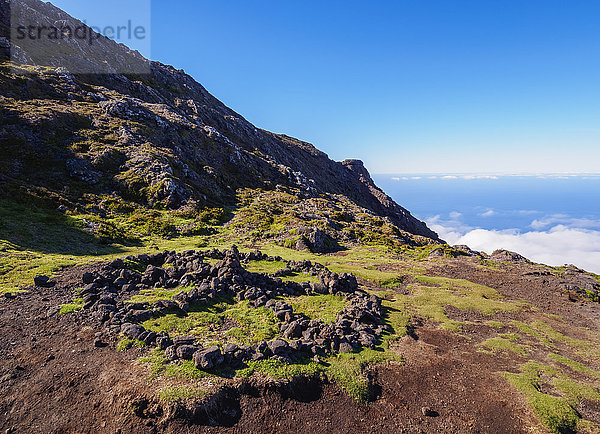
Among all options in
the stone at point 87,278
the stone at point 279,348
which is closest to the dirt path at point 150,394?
the stone at point 279,348

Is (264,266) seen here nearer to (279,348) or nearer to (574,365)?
(279,348)

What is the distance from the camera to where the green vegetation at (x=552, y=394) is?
11.8 metres

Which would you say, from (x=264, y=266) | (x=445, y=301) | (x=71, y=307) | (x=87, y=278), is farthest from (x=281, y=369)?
(x=445, y=301)

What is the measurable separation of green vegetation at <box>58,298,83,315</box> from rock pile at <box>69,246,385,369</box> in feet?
1.44

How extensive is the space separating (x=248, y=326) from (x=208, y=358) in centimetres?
436

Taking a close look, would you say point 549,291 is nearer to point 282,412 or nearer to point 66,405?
point 282,412

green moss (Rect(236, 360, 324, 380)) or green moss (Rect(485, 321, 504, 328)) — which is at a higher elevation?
green moss (Rect(236, 360, 324, 380))

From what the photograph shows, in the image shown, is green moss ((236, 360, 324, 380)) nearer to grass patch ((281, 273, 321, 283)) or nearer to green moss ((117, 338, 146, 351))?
green moss ((117, 338, 146, 351))

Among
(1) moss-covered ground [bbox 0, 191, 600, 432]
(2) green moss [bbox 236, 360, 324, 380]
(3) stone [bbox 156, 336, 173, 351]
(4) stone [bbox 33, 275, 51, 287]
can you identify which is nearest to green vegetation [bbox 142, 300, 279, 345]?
(1) moss-covered ground [bbox 0, 191, 600, 432]

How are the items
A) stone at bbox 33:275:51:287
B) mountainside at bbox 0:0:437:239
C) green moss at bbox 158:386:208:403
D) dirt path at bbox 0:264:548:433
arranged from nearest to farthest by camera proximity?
dirt path at bbox 0:264:548:433 < green moss at bbox 158:386:208:403 < stone at bbox 33:275:51:287 < mountainside at bbox 0:0:437:239

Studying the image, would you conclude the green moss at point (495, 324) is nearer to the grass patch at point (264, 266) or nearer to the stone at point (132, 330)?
the grass patch at point (264, 266)

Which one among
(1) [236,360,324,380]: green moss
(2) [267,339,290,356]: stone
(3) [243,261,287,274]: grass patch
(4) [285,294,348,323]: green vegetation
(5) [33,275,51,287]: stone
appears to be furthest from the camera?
(3) [243,261,287,274]: grass patch

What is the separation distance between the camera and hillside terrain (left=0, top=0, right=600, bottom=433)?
11289mm

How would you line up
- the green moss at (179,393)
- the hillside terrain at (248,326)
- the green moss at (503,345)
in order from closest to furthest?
the green moss at (179,393) → the hillside terrain at (248,326) → the green moss at (503,345)
